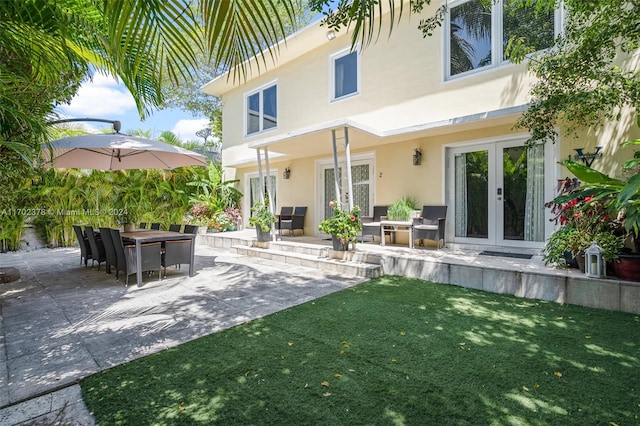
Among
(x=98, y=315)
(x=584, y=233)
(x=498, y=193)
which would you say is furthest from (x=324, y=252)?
(x=584, y=233)

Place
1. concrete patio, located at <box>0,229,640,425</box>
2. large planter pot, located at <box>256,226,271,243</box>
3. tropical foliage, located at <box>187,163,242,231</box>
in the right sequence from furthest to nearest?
1. tropical foliage, located at <box>187,163,242,231</box>
2. large planter pot, located at <box>256,226,271,243</box>
3. concrete patio, located at <box>0,229,640,425</box>

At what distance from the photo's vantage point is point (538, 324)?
159 inches

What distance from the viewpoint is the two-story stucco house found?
7023 mm

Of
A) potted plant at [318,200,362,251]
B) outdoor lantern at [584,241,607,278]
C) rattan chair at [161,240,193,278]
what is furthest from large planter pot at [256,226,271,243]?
outdoor lantern at [584,241,607,278]

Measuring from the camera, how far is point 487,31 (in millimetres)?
A: 7480

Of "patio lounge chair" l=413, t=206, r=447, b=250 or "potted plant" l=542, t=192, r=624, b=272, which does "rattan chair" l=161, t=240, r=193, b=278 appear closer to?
"patio lounge chair" l=413, t=206, r=447, b=250

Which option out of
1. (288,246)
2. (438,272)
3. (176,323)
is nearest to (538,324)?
(438,272)

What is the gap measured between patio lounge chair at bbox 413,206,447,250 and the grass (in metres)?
3.35

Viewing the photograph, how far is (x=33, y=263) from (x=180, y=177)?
643 cm

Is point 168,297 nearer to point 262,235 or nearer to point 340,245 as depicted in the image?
point 340,245

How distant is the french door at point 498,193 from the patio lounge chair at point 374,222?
1764 millimetres

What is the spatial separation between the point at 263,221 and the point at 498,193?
594 cm

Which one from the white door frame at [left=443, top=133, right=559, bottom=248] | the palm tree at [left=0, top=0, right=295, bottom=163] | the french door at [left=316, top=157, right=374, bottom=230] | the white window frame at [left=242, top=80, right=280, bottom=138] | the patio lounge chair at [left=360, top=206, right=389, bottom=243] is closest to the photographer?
the palm tree at [left=0, top=0, right=295, bottom=163]

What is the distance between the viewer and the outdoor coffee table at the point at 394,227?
7875 millimetres
